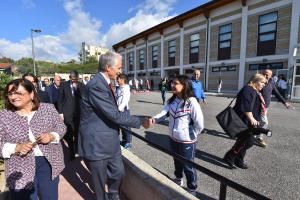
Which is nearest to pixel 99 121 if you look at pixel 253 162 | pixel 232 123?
pixel 232 123

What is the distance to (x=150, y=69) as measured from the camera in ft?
111

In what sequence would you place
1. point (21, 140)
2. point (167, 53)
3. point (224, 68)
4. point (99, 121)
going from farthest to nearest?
point (167, 53), point (224, 68), point (99, 121), point (21, 140)

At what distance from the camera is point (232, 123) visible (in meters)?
4.00

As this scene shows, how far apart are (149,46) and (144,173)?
32.2 m

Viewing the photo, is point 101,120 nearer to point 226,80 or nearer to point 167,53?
point 226,80

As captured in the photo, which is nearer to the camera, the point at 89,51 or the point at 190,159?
the point at 190,159

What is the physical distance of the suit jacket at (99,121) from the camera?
2.23 metres

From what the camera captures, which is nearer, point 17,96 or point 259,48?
point 17,96

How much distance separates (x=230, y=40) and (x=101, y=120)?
70.8 feet

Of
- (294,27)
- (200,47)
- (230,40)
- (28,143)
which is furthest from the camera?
(200,47)

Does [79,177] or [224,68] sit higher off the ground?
[224,68]

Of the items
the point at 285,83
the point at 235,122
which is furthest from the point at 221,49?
the point at 235,122

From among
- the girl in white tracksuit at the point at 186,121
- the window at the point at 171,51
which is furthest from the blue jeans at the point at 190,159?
the window at the point at 171,51

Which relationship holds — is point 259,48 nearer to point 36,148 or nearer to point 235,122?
point 235,122
